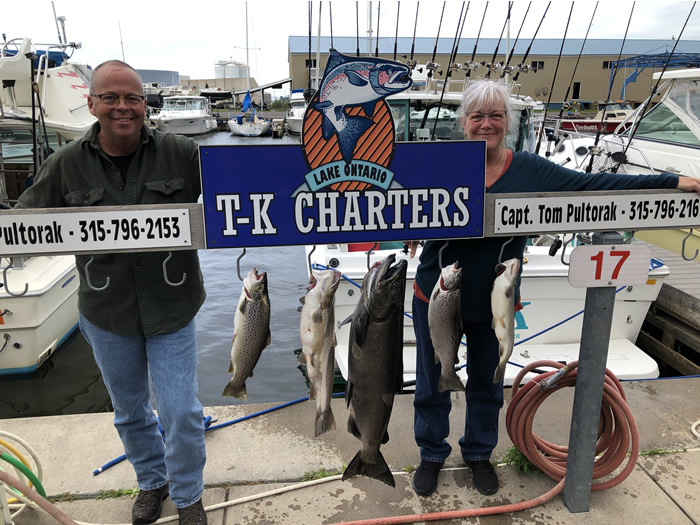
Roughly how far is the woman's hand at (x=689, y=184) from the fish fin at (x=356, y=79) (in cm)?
155

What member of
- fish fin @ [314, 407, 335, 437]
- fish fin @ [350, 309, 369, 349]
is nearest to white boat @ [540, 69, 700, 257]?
fish fin @ [350, 309, 369, 349]

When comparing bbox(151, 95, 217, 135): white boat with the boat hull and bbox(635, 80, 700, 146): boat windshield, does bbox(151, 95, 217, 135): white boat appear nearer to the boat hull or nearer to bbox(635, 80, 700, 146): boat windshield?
the boat hull

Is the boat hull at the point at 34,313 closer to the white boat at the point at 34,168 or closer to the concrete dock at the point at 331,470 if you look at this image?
the white boat at the point at 34,168

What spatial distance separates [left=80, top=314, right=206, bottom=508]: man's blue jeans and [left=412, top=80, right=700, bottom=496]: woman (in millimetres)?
1218

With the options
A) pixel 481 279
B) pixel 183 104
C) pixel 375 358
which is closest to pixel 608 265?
pixel 481 279

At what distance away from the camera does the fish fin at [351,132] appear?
6.85 ft

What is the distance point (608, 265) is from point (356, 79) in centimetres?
152

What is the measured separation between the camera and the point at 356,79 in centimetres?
203

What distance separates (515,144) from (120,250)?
5.26 m

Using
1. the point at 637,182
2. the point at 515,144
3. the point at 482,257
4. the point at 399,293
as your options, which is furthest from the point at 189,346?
the point at 515,144

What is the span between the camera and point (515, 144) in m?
6.26

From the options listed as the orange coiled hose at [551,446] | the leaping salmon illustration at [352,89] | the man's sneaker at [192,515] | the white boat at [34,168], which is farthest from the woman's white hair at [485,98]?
the white boat at [34,168]

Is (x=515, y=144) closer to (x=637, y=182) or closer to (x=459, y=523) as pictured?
(x=637, y=182)

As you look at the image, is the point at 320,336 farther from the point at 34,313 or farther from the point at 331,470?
the point at 34,313
